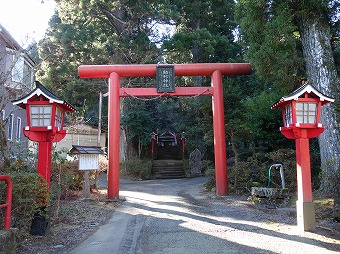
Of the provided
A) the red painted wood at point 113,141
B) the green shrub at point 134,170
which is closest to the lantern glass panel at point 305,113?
the red painted wood at point 113,141

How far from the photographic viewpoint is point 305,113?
664 cm

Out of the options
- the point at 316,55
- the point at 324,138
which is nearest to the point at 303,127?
the point at 324,138

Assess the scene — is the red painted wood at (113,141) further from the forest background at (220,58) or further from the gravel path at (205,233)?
the forest background at (220,58)

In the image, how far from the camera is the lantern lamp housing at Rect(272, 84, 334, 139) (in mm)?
6559

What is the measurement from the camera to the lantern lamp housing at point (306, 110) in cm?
656

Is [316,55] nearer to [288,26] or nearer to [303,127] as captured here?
[288,26]

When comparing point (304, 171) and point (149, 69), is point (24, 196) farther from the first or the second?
point (149, 69)

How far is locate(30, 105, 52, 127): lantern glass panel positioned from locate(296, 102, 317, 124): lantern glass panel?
5310 millimetres

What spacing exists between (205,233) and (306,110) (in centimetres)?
337

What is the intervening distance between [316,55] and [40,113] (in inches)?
319

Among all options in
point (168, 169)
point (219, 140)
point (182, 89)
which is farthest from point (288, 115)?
point (168, 169)

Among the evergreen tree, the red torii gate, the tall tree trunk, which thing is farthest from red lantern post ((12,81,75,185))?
the tall tree trunk

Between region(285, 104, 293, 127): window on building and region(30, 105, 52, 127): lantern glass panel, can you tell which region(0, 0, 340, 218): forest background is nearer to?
region(285, 104, 293, 127): window on building

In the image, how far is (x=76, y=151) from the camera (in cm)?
1032
